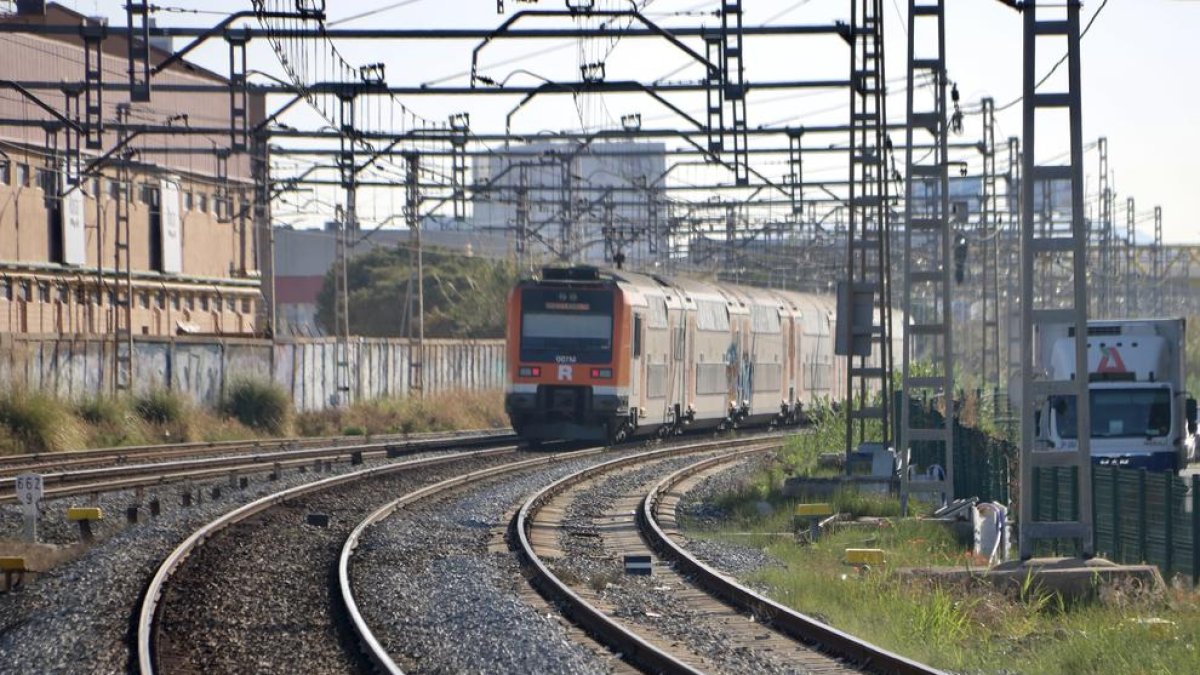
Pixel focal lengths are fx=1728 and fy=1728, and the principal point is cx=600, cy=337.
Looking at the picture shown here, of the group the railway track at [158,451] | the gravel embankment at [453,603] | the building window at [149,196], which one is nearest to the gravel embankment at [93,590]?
the gravel embankment at [453,603]

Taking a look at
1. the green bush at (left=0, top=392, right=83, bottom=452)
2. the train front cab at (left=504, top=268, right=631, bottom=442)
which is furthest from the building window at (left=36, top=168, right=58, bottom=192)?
the train front cab at (left=504, top=268, right=631, bottom=442)

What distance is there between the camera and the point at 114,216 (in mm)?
52406

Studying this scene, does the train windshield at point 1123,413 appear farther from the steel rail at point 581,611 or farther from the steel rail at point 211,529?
the steel rail at point 211,529

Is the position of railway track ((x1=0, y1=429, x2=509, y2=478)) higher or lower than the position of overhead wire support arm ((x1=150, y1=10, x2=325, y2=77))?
lower

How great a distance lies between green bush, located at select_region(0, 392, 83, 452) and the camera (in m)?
30.2

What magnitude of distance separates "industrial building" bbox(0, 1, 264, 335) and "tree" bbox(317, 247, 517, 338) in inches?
324

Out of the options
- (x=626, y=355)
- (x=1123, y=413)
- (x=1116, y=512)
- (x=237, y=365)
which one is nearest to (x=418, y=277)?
(x=237, y=365)

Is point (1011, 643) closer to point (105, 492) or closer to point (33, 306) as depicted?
point (105, 492)

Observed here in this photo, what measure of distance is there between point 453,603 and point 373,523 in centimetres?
627

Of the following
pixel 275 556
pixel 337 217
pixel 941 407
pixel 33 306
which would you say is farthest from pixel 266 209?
pixel 275 556

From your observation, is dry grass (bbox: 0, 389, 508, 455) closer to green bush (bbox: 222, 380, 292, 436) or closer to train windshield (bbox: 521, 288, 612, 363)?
green bush (bbox: 222, 380, 292, 436)

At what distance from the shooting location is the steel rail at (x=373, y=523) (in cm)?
1081

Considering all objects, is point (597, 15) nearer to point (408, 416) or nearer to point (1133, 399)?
point (1133, 399)

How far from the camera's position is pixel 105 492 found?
22422 millimetres
